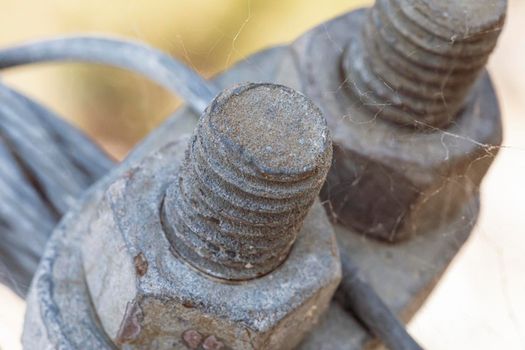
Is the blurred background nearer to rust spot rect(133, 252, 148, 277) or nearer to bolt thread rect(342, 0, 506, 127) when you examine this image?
bolt thread rect(342, 0, 506, 127)

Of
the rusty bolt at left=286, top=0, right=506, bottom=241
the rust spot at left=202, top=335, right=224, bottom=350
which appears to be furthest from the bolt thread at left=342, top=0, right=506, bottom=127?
the rust spot at left=202, top=335, right=224, bottom=350

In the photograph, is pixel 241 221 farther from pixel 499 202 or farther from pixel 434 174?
pixel 499 202

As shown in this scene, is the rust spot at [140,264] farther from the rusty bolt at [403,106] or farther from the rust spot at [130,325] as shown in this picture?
the rusty bolt at [403,106]

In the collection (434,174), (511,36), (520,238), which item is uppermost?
(434,174)

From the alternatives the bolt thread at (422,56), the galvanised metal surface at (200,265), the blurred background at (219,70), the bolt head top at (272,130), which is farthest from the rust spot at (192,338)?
the blurred background at (219,70)

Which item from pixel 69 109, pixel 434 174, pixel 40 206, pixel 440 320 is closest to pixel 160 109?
Answer: pixel 69 109

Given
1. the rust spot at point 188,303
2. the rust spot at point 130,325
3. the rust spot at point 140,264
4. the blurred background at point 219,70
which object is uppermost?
the rust spot at point 140,264
